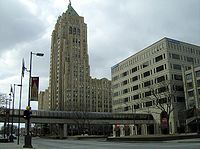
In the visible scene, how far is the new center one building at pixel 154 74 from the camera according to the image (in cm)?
9550

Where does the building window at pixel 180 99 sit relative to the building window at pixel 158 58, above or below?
below

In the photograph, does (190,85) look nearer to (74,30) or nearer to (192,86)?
(192,86)

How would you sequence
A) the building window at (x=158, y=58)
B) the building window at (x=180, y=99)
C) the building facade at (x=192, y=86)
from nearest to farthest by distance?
the building facade at (x=192, y=86), the building window at (x=180, y=99), the building window at (x=158, y=58)

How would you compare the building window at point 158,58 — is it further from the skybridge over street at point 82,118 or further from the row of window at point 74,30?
the row of window at point 74,30

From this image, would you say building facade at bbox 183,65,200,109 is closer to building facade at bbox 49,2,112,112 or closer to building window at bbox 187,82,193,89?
building window at bbox 187,82,193,89

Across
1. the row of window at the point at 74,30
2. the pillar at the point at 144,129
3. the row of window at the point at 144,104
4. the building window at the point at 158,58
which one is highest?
the row of window at the point at 74,30

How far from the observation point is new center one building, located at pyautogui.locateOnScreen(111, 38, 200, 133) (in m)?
95.5

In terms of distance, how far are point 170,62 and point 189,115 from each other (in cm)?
1922

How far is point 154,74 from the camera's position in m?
102

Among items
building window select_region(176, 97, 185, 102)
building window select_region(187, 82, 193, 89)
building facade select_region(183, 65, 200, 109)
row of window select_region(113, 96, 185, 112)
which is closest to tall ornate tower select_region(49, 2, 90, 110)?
row of window select_region(113, 96, 185, 112)

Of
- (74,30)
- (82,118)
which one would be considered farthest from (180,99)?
(74,30)

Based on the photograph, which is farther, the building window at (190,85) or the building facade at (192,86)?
the building window at (190,85)

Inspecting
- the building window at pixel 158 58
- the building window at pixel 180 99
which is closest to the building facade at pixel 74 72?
the building window at pixel 158 58

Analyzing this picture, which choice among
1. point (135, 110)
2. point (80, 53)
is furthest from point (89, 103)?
point (135, 110)
